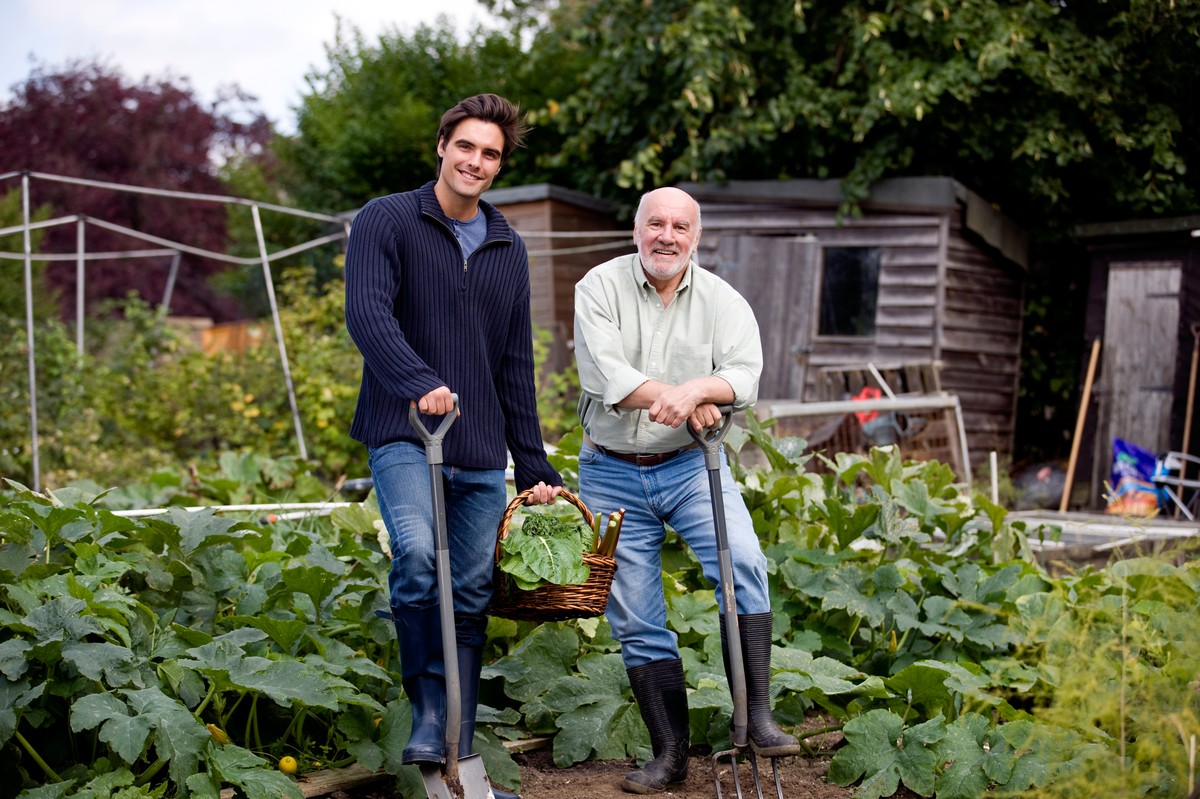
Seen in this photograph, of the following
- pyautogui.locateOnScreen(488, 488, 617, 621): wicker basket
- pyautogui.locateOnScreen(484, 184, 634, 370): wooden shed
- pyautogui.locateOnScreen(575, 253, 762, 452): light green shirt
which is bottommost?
pyautogui.locateOnScreen(488, 488, 617, 621): wicker basket

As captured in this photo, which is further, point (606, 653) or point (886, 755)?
point (606, 653)

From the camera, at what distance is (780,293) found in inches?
457

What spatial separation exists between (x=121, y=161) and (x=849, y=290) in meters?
16.3

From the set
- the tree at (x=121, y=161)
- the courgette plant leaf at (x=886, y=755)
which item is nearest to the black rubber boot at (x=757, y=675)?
the courgette plant leaf at (x=886, y=755)

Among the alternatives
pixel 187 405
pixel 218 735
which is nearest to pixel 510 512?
pixel 218 735

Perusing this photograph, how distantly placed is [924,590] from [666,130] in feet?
28.4

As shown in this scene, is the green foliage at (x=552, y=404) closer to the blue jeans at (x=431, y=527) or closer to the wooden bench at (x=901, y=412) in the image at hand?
the wooden bench at (x=901, y=412)

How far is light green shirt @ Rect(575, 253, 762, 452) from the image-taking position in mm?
3182

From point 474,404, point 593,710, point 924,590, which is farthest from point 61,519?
point 924,590

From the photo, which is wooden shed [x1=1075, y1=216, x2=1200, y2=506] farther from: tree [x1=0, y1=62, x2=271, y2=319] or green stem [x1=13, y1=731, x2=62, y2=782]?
tree [x1=0, y1=62, x2=271, y2=319]

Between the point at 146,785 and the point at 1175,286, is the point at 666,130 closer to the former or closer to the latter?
the point at 1175,286

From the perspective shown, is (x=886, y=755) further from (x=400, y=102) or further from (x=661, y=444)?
(x=400, y=102)

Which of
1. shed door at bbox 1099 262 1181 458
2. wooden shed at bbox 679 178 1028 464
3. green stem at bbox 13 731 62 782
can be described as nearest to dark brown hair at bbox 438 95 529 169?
green stem at bbox 13 731 62 782

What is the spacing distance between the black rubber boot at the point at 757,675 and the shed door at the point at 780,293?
330 inches
